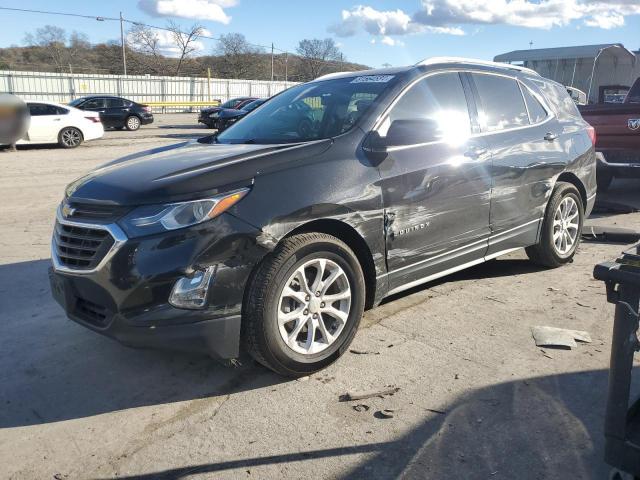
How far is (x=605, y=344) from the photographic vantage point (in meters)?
3.83

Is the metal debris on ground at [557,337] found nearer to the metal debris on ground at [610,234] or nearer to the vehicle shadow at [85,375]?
the vehicle shadow at [85,375]

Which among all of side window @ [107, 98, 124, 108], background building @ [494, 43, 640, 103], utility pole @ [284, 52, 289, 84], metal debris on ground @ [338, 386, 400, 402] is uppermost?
utility pole @ [284, 52, 289, 84]

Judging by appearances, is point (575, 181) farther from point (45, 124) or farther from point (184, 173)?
point (45, 124)

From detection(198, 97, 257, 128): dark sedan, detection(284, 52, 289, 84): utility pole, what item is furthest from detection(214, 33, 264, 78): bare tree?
detection(198, 97, 257, 128): dark sedan

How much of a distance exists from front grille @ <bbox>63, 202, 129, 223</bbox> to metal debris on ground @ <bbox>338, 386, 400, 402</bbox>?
1588 millimetres

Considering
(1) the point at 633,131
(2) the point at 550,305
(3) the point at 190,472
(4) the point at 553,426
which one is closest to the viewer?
(3) the point at 190,472

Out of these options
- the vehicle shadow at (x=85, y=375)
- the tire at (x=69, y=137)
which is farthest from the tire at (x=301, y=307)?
the tire at (x=69, y=137)

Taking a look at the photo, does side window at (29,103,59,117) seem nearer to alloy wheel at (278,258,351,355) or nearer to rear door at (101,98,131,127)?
rear door at (101,98,131,127)

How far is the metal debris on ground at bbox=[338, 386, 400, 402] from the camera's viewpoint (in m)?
3.18

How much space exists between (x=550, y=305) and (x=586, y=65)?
24621mm

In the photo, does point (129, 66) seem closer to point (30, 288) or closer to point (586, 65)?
point (586, 65)

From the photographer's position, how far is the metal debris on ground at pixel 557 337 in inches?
151

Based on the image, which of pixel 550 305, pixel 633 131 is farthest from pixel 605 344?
pixel 633 131

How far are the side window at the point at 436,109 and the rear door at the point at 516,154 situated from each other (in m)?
0.24
